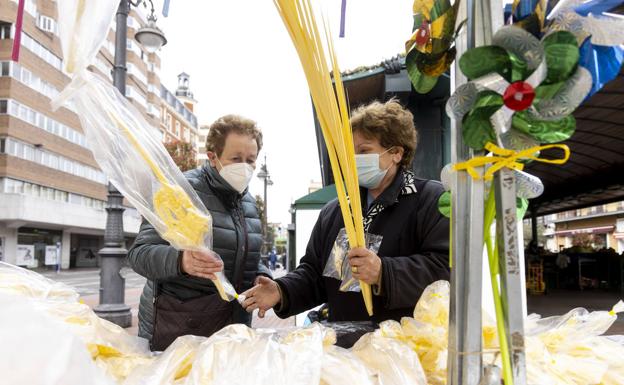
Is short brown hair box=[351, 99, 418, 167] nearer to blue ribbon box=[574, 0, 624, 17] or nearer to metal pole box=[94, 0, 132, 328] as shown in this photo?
blue ribbon box=[574, 0, 624, 17]

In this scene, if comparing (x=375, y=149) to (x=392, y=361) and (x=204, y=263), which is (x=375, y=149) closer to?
(x=204, y=263)

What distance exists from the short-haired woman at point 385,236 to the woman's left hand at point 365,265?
0.14 feet

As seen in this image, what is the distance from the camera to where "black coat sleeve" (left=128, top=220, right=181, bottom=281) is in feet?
5.32

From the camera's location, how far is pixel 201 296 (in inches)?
73.7

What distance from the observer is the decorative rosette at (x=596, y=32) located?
63 cm

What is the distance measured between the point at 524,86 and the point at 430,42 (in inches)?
11.1

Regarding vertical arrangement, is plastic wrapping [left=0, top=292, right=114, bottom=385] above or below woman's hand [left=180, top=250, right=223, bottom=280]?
below

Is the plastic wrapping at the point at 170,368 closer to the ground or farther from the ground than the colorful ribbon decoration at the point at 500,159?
closer to the ground

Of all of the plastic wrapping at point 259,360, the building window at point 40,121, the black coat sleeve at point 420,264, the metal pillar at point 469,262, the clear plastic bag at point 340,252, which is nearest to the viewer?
the metal pillar at point 469,262

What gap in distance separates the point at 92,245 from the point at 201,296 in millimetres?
42211

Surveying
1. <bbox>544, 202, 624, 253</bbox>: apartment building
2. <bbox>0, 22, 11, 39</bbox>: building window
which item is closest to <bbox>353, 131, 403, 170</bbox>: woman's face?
<bbox>0, 22, 11, 39</bbox>: building window

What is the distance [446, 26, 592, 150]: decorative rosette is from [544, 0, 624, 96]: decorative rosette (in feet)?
0.08

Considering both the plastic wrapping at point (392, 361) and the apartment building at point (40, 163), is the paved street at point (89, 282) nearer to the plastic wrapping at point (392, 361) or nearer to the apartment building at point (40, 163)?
the apartment building at point (40, 163)

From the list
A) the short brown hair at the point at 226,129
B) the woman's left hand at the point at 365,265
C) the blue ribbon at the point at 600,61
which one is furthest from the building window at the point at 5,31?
the blue ribbon at the point at 600,61
